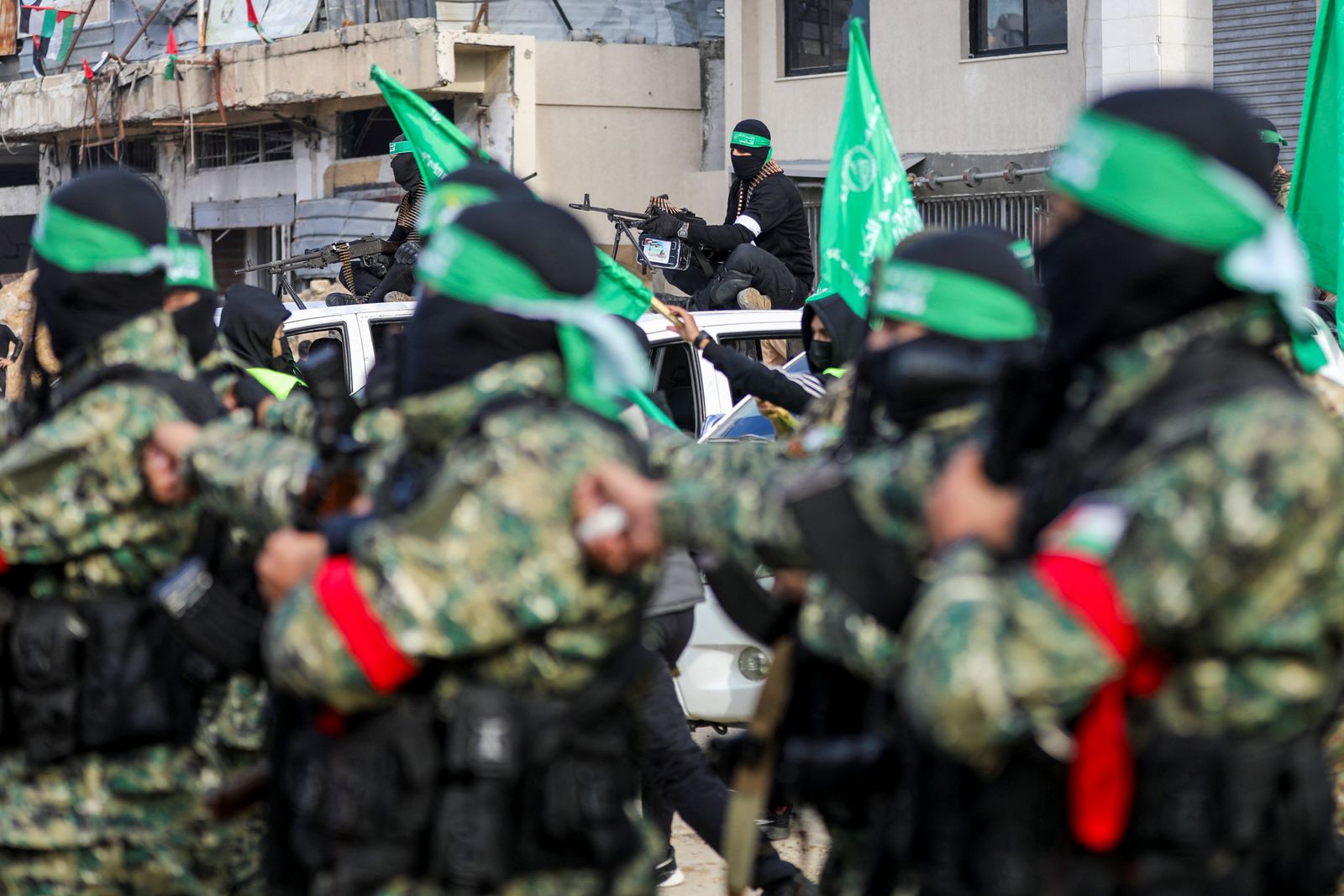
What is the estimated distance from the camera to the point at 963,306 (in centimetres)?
348

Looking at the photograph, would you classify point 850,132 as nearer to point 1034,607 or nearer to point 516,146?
point 1034,607

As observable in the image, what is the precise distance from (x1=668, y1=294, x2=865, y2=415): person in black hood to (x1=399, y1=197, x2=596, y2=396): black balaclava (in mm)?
2951

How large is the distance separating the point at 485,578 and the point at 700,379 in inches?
194

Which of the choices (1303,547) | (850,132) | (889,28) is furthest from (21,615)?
(889,28)

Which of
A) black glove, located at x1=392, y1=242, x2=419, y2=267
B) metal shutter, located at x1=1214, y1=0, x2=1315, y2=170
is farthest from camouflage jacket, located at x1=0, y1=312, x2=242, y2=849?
metal shutter, located at x1=1214, y1=0, x2=1315, y2=170

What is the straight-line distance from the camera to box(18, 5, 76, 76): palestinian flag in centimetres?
2380

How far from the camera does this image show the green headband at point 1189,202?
7.63 ft

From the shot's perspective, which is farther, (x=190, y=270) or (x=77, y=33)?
(x=77, y=33)

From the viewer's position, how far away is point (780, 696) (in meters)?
3.42

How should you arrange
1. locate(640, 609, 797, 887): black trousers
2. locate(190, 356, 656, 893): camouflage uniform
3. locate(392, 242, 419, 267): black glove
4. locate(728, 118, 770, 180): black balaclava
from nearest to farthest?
locate(190, 356, 656, 893): camouflage uniform < locate(640, 609, 797, 887): black trousers < locate(392, 242, 419, 267): black glove < locate(728, 118, 770, 180): black balaclava

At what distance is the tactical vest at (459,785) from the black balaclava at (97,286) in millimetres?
1034

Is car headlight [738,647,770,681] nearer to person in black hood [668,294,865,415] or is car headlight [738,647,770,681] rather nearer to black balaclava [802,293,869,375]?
person in black hood [668,294,865,415]

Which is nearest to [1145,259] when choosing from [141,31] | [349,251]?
[349,251]

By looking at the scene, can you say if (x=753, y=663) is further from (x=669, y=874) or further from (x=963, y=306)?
(x=963, y=306)
